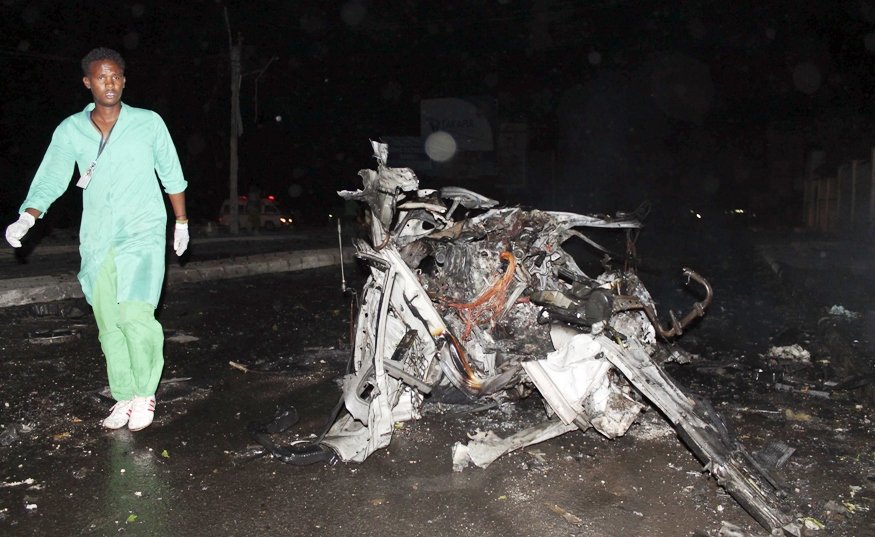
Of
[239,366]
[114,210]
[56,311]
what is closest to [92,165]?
[114,210]

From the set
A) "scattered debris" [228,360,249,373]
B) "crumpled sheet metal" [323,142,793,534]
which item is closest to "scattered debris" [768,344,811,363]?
"crumpled sheet metal" [323,142,793,534]

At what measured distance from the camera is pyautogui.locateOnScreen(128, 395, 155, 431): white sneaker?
13.9 ft

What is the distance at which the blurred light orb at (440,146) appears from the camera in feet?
120

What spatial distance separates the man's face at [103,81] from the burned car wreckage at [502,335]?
5.01 feet

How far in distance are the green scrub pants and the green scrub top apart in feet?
0.21

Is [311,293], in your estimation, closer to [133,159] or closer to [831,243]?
[133,159]

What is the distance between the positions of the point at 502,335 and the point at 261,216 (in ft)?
88.3

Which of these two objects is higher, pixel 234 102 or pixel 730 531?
pixel 234 102

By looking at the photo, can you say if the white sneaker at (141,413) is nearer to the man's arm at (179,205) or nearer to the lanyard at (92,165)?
the man's arm at (179,205)

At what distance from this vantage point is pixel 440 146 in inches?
1469

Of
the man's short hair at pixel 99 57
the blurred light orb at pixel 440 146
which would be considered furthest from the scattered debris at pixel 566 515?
the blurred light orb at pixel 440 146

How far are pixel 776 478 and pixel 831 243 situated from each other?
50.9 ft

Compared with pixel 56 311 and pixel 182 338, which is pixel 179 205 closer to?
pixel 182 338

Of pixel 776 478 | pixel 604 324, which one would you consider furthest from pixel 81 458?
pixel 776 478
